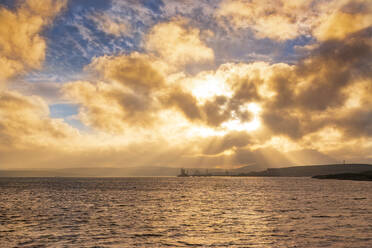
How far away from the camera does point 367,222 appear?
138ft

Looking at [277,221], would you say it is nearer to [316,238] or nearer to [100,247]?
[316,238]

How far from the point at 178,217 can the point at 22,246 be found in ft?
81.5

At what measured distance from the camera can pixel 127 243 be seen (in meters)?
30.3

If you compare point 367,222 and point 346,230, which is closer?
point 346,230

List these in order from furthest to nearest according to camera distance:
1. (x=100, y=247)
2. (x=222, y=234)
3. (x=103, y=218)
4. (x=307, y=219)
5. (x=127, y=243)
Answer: (x=103, y=218)
(x=307, y=219)
(x=222, y=234)
(x=127, y=243)
(x=100, y=247)

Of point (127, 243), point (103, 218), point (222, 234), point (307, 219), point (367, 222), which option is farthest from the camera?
point (103, 218)

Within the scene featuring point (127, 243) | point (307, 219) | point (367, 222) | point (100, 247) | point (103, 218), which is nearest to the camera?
point (100, 247)

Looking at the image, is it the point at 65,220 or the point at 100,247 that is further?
the point at 65,220

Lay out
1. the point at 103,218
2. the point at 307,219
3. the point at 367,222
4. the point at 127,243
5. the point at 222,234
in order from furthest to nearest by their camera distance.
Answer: the point at 103,218
the point at 307,219
the point at 367,222
the point at 222,234
the point at 127,243

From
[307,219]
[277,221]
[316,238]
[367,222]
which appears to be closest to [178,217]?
[277,221]

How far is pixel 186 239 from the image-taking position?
1253 inches

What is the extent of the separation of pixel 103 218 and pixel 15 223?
1220cm

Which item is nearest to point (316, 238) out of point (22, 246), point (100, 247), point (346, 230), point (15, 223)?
point (346, 230)

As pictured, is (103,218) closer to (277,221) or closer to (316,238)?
(277,221)
